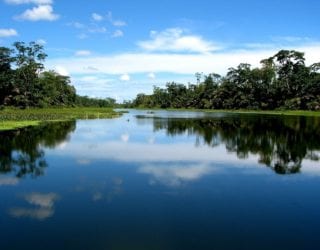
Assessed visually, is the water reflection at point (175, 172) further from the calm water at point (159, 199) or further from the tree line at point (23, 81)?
the tree line at point (23, 81)

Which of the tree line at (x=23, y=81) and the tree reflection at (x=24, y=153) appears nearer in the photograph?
the tree reflection at (x=24, y=153)

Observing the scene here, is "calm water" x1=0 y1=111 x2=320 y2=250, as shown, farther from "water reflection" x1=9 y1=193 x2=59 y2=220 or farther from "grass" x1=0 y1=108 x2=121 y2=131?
"grass" x1=0 y1=108 x2=121 y2=131

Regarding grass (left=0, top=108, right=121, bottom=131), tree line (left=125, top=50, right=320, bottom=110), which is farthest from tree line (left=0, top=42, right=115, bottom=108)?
tree line (left=125, top=50, right=320, bottom=110)

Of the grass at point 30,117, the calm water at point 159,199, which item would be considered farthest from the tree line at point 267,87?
the calm water at point 159,199

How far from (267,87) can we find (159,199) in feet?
333

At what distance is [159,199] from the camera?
13.4 meters

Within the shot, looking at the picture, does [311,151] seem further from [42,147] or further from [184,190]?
[42,147]

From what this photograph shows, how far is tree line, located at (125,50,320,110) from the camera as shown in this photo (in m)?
96.8

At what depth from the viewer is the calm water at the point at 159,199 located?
9.71m

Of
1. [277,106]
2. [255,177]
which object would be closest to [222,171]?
[255,177]

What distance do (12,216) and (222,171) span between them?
10.4m

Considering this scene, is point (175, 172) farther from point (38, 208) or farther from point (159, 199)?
point (38, 208)

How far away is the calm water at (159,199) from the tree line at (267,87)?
7489 centimetres

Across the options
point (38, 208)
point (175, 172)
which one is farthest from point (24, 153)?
point (38, 208)
